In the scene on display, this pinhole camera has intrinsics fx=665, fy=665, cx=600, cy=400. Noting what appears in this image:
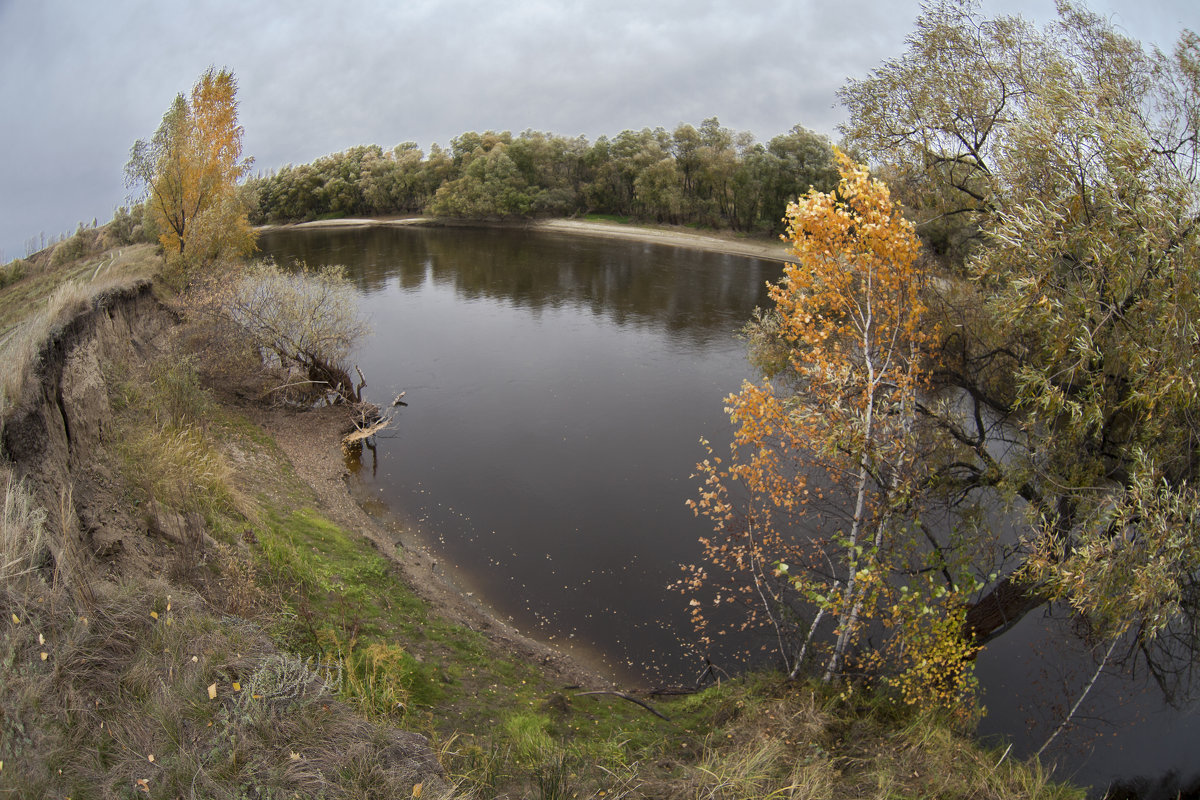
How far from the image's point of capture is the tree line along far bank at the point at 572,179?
59.7m

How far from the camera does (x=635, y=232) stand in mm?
66625

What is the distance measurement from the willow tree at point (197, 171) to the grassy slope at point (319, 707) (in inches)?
578

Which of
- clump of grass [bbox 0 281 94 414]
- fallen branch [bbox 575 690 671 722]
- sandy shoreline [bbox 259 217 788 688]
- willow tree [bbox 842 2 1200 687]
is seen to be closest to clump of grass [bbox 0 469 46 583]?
clump of grass [bbox 0 281 94 414]

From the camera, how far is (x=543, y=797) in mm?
5930

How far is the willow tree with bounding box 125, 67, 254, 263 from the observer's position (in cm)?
2538

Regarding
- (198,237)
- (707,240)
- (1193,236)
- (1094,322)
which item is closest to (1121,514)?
(1094,322)

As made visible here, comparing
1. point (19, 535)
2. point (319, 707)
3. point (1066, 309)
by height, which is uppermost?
point (1066, 309)

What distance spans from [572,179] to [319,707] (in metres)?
76.1

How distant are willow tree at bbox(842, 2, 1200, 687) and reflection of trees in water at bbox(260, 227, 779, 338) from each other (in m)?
20.9

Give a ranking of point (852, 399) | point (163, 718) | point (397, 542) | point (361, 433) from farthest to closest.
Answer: point (361, 433) → point (397, 542) → point (852, 399) → point (163, 718)

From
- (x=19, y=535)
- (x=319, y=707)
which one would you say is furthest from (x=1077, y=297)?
(x=19, y=535)

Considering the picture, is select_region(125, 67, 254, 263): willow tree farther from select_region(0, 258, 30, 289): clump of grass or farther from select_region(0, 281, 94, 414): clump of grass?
select_region(0, 281, 94, 414): clump of grass

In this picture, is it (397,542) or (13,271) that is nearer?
(397,542)

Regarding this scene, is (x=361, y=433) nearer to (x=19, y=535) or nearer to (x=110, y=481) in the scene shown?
(x=110, y=481)
